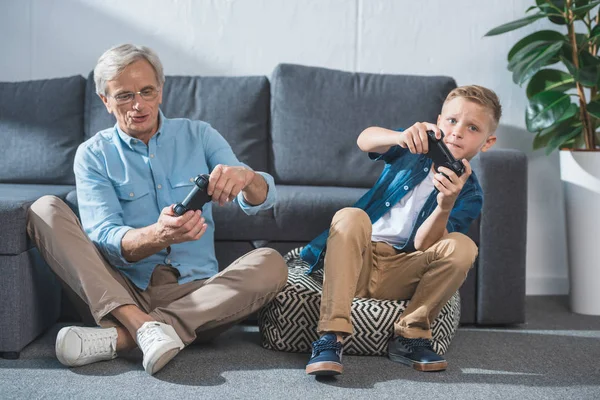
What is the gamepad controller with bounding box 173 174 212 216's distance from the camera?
193 centimetres

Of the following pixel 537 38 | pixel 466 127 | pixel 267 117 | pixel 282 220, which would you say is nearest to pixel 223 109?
pixel 267 117

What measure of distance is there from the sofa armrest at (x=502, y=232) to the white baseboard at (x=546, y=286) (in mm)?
858

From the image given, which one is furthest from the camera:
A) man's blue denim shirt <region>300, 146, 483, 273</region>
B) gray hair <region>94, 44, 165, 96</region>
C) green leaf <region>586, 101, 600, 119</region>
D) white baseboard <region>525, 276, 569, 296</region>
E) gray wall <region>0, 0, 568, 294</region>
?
white baseboard <region>525, 276, 569, 296</region>

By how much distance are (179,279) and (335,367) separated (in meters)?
0.55

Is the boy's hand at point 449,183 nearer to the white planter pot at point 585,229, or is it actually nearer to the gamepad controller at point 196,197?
the gamepad controller at point 196,197

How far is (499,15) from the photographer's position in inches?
133

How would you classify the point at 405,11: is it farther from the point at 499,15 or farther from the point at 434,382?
the point at 434,382

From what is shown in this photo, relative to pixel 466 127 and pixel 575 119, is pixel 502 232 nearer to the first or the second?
pixel 466 127

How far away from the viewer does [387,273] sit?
7.34 feet

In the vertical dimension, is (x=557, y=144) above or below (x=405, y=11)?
below

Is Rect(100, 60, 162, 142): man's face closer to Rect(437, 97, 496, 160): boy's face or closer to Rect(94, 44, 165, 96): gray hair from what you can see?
Rect(94, 44, 165, 96): gray hair

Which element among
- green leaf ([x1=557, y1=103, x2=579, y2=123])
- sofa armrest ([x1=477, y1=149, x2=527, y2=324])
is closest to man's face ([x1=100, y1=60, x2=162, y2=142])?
sofa armrest ([x1=477, y1=149, x2=527, y2=324])

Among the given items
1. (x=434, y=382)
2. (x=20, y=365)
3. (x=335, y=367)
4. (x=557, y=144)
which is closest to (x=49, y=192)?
(x=20, y=365)

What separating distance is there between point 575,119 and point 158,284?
1805mm
